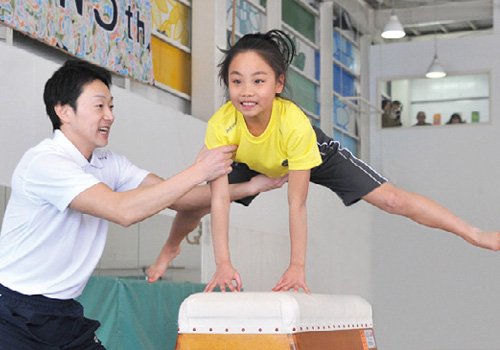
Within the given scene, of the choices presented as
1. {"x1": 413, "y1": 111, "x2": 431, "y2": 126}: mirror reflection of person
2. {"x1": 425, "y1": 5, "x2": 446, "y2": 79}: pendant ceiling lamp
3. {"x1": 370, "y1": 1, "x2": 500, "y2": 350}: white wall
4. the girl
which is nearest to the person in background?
{"x1": 370, "y1": 1, "x2": 500, "y2": 350}: white wall

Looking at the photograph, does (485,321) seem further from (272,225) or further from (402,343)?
(272,225)

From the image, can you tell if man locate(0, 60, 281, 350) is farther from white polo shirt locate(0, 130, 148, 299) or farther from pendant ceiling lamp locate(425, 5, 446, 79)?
pendant ceiling lamp locate(425, 5, 446, 79)

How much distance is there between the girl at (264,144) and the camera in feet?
12.8

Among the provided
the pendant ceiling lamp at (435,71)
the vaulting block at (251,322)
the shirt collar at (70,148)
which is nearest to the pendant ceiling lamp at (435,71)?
the pendant ceiling lamp at (435,71)

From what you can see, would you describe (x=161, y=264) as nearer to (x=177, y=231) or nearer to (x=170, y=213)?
(x=177, y=231)

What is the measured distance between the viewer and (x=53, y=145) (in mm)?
3402

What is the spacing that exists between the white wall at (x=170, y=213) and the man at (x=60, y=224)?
8.50 ft

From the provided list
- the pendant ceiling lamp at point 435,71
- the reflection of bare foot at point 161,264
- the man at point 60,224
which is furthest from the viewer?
the pendant ceiling lamp at point 435,71

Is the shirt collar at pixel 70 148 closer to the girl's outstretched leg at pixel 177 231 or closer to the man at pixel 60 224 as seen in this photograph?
the man at pixel 60 224

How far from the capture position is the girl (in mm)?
3896

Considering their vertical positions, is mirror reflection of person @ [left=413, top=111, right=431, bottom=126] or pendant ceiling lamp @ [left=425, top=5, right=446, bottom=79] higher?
pendant ceiling lamp @ [left=425, top=5, right=446, bottom=79]

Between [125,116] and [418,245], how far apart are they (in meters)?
8.08

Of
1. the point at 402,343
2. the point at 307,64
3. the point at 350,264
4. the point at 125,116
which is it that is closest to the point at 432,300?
the point at 402,343

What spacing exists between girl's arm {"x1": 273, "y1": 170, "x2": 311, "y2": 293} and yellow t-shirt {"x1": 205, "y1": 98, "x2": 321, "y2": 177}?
0.18 feet
